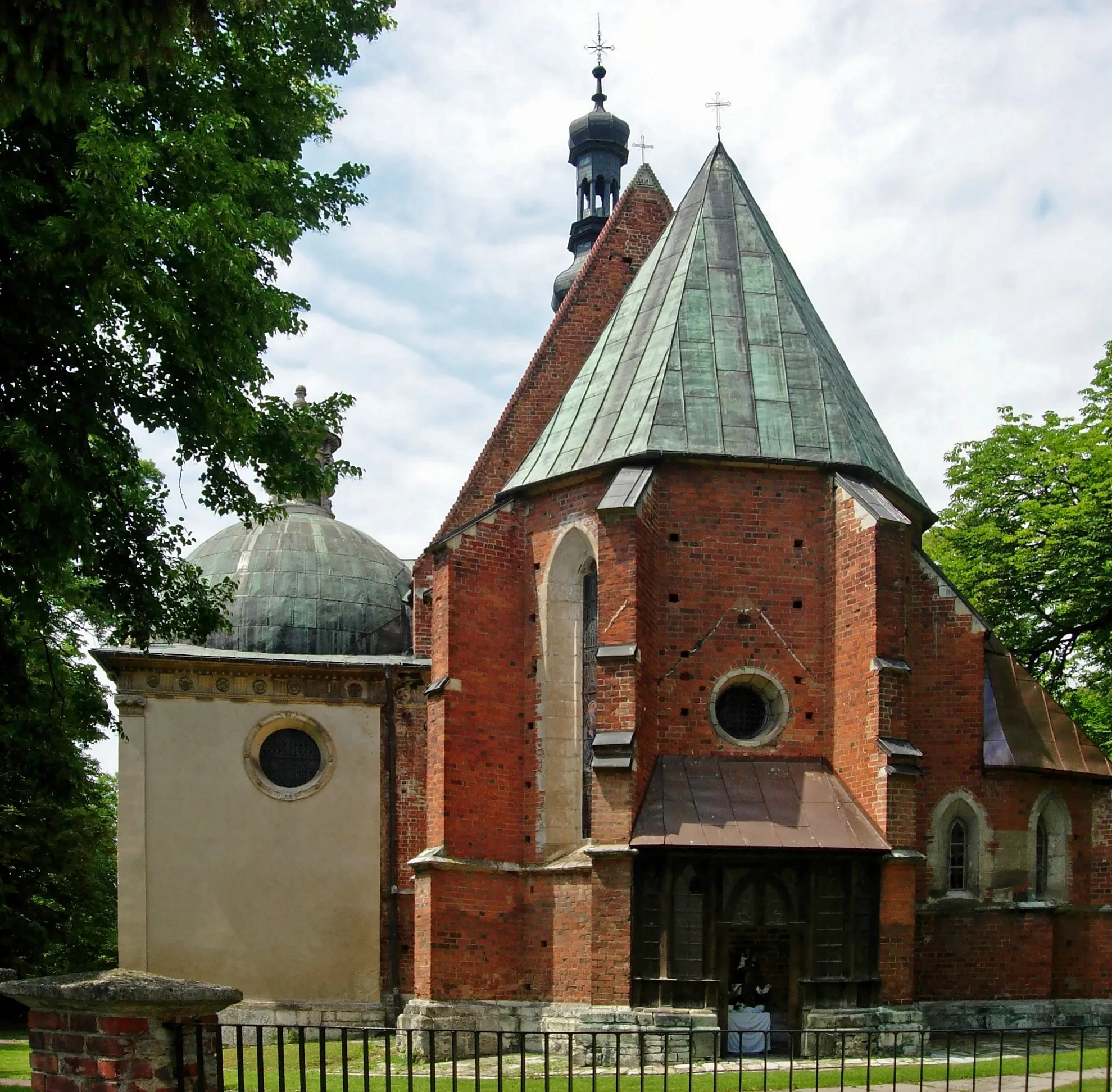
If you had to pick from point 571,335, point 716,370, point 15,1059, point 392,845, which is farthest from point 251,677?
A: point 716,370

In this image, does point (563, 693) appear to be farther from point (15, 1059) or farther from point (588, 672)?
point (15, 1059)

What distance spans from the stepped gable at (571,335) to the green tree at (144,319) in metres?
8.21

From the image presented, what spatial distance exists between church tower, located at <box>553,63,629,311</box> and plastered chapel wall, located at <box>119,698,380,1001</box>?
1768 cm

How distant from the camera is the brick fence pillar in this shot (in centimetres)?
692

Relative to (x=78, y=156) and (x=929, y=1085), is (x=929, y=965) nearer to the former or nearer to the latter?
(x=929, y=1085)

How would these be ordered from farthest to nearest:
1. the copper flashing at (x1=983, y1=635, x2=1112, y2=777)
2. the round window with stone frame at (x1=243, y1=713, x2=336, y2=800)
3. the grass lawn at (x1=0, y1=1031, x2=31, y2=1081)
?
the round window with stone frame at (x1=243, y1=713, x2=336, y2=800)
the copper flashing at (x1=983, y1=635, x2=1112, y2=777)
the grass lawn at (x1=0, y1=1031, x2=31, y2=1081)

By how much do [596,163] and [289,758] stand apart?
1958cm

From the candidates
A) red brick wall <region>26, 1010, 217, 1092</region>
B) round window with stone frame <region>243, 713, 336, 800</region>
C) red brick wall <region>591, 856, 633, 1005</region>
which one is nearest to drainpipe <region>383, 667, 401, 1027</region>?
round window with stone frame <region>243, 713, 336, 800</region>

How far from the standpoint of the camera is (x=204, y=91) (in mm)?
13922

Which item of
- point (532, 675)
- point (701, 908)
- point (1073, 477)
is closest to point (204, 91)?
point (532, 675)

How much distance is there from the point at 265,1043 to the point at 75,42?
54.5 feet

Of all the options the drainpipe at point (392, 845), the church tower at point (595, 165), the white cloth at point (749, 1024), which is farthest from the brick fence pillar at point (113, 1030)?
the church tower at point (595, 165)

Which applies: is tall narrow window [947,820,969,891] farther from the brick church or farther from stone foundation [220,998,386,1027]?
stone foundation [220,998,386,1027]

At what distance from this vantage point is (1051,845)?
2031 cm
